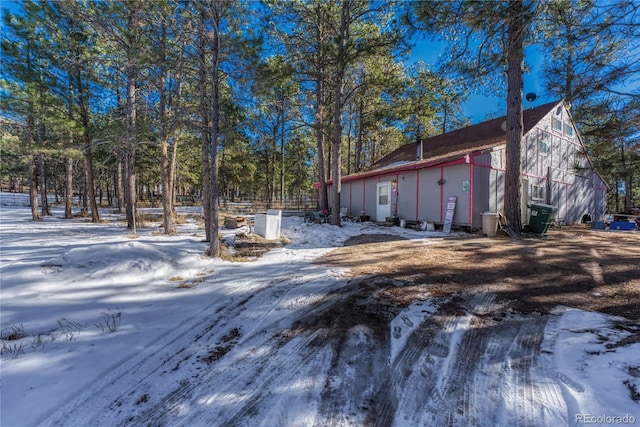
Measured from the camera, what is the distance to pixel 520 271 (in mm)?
4324

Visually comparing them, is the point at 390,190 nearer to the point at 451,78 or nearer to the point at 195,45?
the point at 451,78

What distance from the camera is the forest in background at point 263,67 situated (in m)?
4.22

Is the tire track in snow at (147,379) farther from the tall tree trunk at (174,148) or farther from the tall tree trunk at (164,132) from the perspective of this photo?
the tall tree trunk at (164,132)

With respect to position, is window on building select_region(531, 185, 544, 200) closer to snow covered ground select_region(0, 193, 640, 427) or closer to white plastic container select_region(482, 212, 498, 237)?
white plastic container select_region(482, 212, 498, 237)

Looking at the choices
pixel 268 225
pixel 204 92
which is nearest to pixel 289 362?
pixel 268 225

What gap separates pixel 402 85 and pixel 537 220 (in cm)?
682

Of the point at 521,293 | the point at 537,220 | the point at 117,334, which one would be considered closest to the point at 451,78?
the point at 521,293

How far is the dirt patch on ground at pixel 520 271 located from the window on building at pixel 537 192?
21.5 feet

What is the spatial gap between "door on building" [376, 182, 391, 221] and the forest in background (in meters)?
3.07

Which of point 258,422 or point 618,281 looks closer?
point 258,422

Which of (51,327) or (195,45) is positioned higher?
(195,45)

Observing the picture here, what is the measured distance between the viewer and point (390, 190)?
1299 cm

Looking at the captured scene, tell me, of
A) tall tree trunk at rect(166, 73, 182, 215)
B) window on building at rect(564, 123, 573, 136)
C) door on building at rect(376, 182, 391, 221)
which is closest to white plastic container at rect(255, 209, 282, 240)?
tall tree trunk at rect(166, 73, 182, 215)

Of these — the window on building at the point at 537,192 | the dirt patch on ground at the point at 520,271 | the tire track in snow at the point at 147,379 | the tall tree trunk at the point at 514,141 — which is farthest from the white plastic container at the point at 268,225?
the window on building at the point at 537,192
